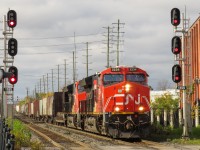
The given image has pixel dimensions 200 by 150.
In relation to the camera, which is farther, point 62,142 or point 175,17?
point 62,142

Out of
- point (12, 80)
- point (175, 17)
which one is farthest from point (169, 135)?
point (12, 80)

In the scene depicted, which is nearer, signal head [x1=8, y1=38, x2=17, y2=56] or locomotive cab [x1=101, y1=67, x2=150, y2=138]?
signal head [x1=8, y1=38, x2=17, y2=56]

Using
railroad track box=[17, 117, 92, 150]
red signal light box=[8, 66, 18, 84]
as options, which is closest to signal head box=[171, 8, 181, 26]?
railroad track box=[17, 117, 92, 150]

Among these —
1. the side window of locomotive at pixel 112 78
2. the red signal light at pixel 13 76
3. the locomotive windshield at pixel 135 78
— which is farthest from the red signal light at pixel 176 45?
the red signal light at pixel 13 76

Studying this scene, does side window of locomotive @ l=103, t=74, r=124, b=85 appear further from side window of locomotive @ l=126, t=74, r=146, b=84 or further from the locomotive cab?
side window of locomotive @ l=126, t=74, r=146, b=84

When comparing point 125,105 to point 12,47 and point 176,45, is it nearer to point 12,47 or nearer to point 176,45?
point 176,45

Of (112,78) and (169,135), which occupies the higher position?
(112,78)

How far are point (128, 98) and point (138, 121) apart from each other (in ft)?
4.55

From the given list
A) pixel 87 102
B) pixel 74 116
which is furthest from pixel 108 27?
pixel 87 102

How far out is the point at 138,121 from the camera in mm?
27188

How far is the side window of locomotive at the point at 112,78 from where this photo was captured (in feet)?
92.0

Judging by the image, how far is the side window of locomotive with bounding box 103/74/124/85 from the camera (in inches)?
1104

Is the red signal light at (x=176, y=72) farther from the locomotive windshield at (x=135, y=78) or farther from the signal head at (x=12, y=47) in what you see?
the signal head at (x=12, y=47)

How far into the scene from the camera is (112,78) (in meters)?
28.1
